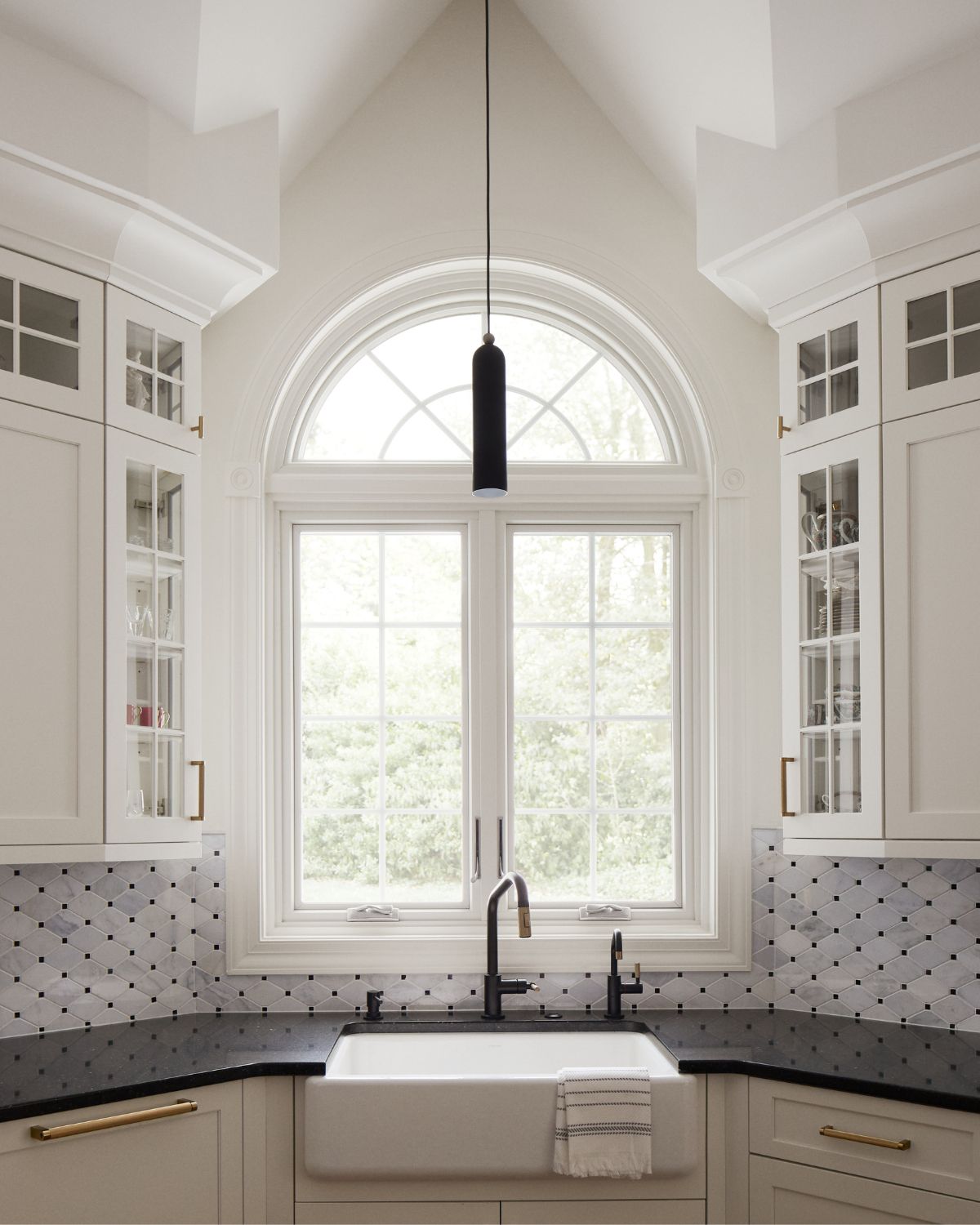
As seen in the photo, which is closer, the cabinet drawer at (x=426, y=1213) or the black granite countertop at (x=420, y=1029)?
the black granite countertop at (x=420, y=1029)

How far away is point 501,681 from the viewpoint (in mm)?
3406

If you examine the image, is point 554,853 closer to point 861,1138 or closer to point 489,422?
point 861,1138

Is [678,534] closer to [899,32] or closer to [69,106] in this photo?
[899,32]

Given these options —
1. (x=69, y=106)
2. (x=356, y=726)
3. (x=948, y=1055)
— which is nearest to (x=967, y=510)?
(x=948, y=1055)

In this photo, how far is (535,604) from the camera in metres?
3.47

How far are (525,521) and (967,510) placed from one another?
4.17ft

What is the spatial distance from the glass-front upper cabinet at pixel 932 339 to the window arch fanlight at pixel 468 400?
2.91 feet

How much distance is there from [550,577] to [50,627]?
1465mm

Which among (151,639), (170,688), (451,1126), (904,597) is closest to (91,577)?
(151,639)

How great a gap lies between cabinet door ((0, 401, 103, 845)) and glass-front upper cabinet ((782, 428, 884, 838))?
65.5 inches

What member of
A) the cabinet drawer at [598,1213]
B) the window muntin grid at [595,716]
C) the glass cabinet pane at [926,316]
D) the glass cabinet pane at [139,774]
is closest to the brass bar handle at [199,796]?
the glass cabinet pane at [139,774]

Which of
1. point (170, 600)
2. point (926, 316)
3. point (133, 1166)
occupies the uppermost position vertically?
point (926, 316)

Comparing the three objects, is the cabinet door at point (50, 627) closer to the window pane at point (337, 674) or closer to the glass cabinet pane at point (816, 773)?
the window pane at point (337, 674)

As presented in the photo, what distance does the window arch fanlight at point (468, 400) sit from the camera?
3.52 metres
